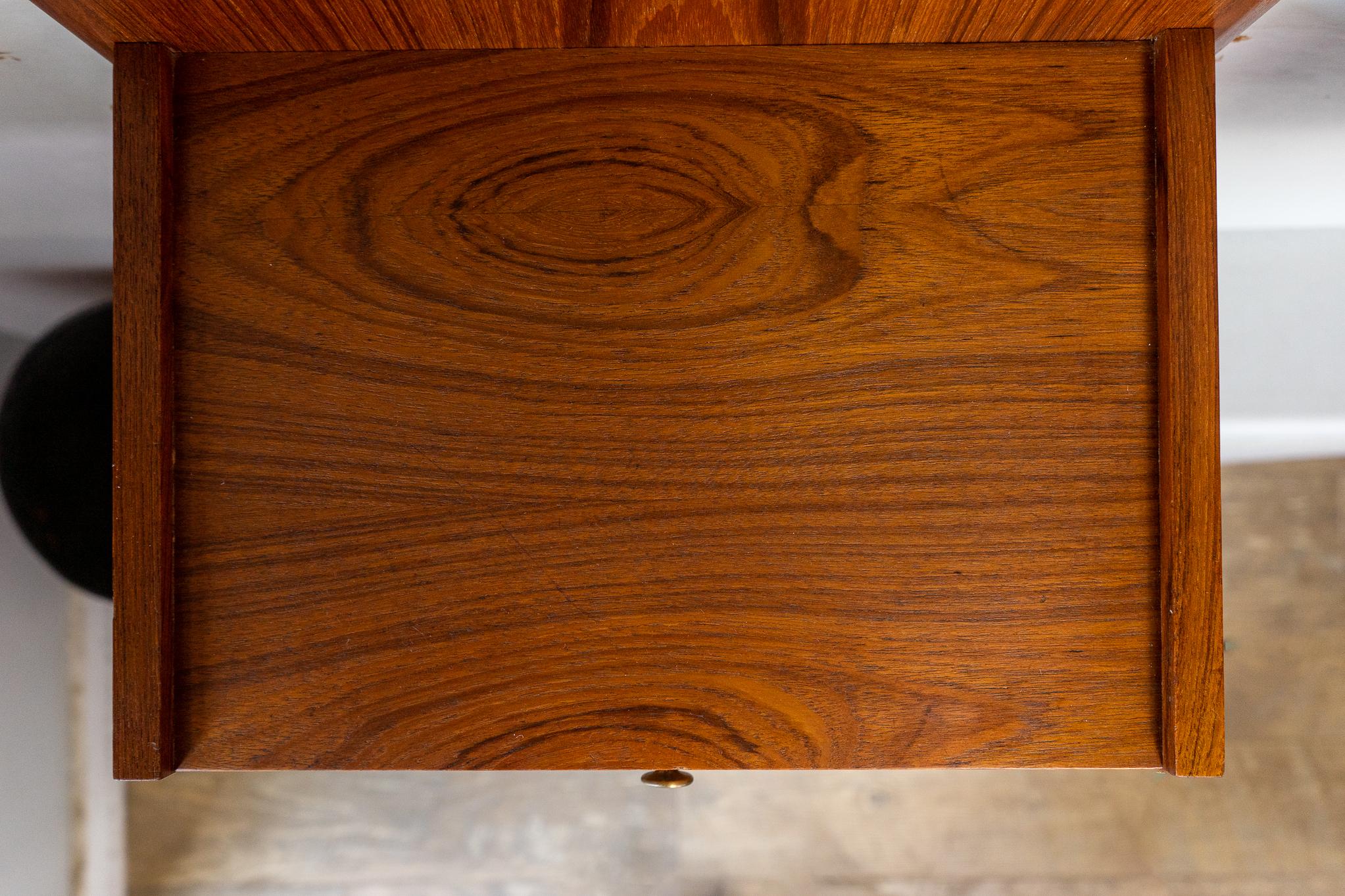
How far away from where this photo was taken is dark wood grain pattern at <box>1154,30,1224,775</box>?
0.50 m

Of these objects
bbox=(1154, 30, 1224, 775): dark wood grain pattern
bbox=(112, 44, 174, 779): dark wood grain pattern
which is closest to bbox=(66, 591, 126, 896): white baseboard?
bbox=(112, 44, 174, 779): dark wood grain pattern

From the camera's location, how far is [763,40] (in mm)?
512

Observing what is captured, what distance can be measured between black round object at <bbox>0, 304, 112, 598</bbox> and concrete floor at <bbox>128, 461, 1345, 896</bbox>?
0.48 meters

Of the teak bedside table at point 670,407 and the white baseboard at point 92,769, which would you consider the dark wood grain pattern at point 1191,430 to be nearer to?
the teak bedside table at point 670,407

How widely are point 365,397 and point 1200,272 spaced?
0.49 meters

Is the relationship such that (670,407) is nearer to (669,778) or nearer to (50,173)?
(669,778)

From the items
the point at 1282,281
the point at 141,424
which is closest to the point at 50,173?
the point at 141,424

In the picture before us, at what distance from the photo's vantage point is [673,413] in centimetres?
52

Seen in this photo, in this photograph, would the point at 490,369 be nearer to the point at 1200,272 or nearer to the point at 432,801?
the point at 1200,272

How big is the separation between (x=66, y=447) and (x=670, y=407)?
900mm

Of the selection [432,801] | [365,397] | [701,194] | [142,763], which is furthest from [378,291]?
[432,801]

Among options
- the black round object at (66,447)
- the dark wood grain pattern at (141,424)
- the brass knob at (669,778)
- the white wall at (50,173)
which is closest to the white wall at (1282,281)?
the brass knob at (669,778)

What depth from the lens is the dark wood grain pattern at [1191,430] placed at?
499 mm

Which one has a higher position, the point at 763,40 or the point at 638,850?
the point at 763,40
